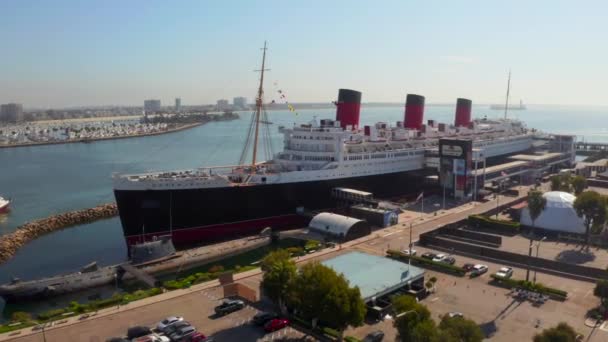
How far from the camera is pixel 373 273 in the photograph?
18266 millimetres

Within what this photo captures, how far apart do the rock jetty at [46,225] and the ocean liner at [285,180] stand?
30.3 ft

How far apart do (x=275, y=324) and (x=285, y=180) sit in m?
15.0

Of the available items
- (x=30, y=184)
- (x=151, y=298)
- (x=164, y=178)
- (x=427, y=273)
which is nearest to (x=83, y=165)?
(x=30, y=184)

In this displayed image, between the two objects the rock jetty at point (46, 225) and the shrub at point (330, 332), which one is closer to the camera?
the shrub at point (330, 332)

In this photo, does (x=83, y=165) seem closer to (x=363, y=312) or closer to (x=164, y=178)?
(x=164, y=178)

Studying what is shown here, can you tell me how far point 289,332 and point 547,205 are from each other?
1915cm

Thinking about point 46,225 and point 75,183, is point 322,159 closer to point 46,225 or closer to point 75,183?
point 46,225

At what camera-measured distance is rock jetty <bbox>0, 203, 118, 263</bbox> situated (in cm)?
2891

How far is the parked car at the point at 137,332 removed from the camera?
1472 cm

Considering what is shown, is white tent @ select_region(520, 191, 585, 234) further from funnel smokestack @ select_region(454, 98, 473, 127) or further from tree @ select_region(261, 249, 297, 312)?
funnel smokestack @ select_region(454, 98, 473, 127)

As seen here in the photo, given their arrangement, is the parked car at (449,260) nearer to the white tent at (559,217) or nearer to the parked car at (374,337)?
the white tent at (559,217)

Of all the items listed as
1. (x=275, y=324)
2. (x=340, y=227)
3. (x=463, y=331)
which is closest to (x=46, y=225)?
(x=340, y=227)

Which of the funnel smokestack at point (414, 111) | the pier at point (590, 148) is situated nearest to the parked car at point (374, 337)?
the funnel smokestack at point (414, 111)

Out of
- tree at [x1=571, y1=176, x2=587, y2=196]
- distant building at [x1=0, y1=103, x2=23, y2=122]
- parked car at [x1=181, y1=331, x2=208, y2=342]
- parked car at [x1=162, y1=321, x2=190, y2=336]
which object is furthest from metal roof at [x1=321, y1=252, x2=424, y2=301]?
distant building at [x1=0, y1=103, x2=23, y2=122]
